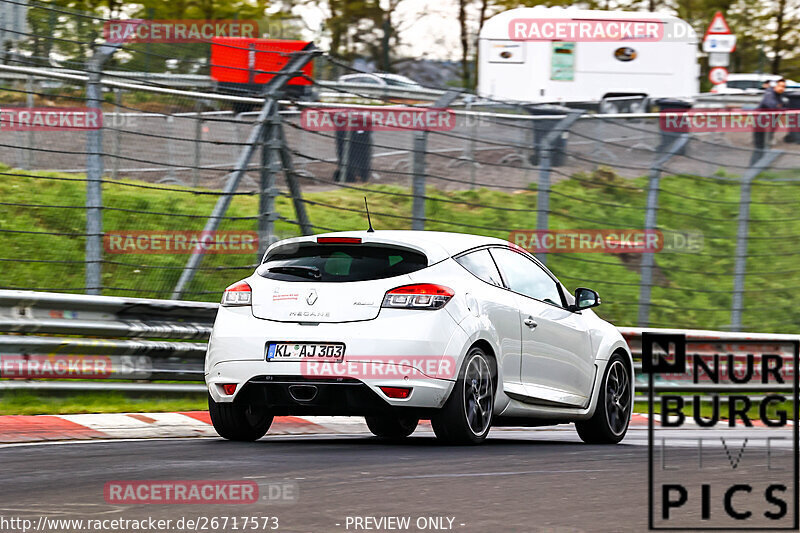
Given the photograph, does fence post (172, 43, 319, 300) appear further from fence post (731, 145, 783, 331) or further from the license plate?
fence post (731, 145, 783, 331)

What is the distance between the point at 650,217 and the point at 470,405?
675 cm

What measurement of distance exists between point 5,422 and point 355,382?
268 cm

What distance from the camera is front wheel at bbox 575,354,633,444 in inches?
410

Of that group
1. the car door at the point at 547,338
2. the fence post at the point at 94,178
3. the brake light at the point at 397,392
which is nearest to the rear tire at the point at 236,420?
the brake light at the point at 397,392

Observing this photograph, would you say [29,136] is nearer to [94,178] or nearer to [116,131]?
[116,131]

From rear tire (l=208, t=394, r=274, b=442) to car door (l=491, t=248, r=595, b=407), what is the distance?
5.80 feet

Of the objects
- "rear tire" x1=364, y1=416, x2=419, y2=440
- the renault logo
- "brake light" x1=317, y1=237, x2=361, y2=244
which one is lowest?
"rear tire" x1=364, y1=416, x2=419, y2=440

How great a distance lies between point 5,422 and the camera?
9641mm

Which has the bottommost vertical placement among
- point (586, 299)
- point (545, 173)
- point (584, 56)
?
point (586, 299)

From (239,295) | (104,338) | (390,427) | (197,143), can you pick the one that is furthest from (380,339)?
(197,143)

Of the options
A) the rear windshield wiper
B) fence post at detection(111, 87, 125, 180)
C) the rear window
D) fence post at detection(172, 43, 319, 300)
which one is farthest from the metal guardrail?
the rear windshield wiper

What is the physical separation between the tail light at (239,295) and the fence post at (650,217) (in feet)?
22.9

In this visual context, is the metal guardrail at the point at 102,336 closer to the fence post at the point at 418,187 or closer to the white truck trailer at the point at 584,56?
the fence post at the point at 418,187

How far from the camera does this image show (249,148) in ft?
40.9
